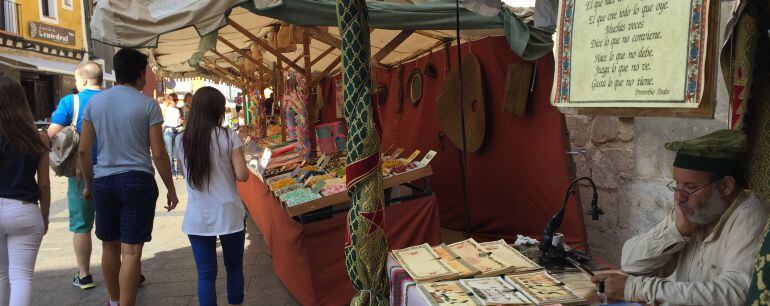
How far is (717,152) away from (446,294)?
3.63ft

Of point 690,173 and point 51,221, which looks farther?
point 51,221

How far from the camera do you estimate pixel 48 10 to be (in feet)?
66.1

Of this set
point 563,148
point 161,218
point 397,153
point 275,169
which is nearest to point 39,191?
point 275,169

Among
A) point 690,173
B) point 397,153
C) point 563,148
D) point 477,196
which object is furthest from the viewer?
point 477,196

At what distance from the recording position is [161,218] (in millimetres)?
7164

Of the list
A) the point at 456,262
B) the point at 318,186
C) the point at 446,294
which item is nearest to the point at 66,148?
the point at 318,186

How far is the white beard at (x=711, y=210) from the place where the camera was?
190 centimetres

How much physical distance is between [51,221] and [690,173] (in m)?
7.55

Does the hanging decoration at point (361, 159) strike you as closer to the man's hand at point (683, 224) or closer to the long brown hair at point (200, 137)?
the man's hand at point (683, 224)

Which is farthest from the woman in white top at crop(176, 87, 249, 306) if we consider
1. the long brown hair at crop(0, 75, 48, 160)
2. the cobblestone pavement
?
the cobblestone pavement

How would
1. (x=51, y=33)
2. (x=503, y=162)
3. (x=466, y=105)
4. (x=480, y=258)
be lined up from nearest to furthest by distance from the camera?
1. (x=480, y=258)
2. (x=503, y=162)
3. (x=466, y=105)
4. (x=51, y=33)

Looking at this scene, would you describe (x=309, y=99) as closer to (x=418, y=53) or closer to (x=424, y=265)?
(x=418, y=53)

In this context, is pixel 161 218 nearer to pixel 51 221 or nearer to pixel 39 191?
pixel 51 221

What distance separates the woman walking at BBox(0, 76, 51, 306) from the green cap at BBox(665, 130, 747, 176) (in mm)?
3313
